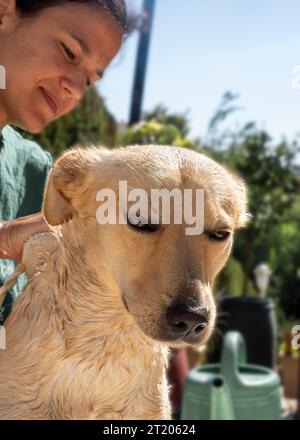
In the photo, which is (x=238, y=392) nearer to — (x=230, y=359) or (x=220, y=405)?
(x=230, y=359)

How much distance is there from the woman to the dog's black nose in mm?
400

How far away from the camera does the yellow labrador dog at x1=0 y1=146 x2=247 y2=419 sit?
113 centimetres

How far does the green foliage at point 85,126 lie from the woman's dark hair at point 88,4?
11.6ft

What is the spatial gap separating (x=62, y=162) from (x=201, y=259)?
0.40 m

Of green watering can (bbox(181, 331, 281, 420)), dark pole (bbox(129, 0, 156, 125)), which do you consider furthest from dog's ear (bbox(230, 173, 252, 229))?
dark pole (bbox(129, 0, 156, 125))

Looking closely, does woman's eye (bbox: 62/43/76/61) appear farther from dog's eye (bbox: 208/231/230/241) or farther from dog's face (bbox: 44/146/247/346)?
dog's eye (bbox: 208/231/230/241)

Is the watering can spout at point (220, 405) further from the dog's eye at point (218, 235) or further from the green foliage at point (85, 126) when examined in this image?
the green foliage at point (85, 126)

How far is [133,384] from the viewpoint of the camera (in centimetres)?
125

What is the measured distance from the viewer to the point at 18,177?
1.72 meters

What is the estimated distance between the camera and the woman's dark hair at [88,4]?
4.62 feet

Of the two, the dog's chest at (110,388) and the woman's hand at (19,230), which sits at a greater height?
the woman's hand at (19,230)

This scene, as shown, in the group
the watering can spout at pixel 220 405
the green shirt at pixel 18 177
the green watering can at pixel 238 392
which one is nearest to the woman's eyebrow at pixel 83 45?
the green shirt at pixel 18 177

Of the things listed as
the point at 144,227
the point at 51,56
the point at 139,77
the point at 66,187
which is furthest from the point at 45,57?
the point at 139,77
